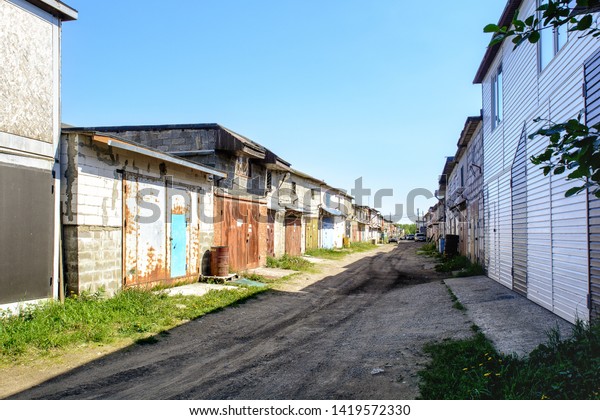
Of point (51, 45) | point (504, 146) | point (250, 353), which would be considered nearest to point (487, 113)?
point (504, 146)

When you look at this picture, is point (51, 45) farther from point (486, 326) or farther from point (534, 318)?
point (534, 318)

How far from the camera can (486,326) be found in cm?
686

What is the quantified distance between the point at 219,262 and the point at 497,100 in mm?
10060

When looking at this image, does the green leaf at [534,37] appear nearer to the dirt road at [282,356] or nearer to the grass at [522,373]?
the grass at [522,373]

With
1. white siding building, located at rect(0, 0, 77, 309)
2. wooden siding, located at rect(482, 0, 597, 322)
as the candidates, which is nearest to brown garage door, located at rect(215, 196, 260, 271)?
white siding building, located at rect(0, 0, 77, 309)

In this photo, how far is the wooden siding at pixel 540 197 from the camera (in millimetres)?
6426

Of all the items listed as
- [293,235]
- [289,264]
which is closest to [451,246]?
[293,235]

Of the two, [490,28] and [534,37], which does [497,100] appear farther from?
[490,28]

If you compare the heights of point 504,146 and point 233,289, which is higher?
point 504,146

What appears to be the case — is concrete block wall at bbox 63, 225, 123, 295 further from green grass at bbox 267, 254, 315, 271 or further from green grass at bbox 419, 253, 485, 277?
green grass at bbox 419, 253, 485, 277

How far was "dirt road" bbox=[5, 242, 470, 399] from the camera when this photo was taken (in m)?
4.64

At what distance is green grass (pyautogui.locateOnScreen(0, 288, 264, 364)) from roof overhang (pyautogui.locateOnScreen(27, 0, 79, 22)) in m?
5.54

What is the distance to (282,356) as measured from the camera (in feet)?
20.0
